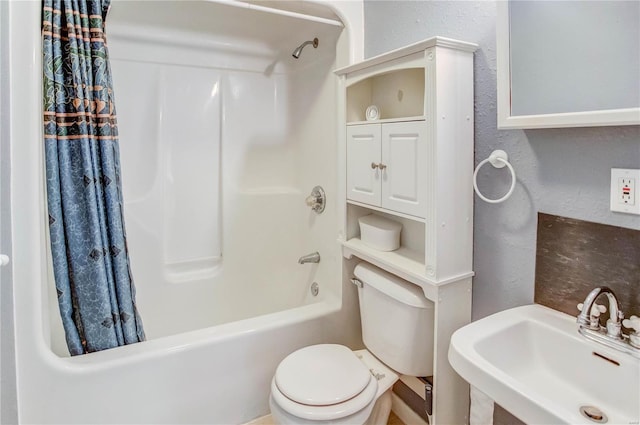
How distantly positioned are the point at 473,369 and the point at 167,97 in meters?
2.04

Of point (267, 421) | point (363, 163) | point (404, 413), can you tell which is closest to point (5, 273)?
point (267, 421)

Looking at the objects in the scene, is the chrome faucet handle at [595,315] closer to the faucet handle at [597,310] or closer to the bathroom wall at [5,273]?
the faucet handle at [597,310]

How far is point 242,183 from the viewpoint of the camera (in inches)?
97.7

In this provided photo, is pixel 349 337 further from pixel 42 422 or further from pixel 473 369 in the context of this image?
pixel 42 422

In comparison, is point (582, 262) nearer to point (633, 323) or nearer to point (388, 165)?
point (633, 323)

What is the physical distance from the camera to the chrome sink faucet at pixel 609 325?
0.97 m

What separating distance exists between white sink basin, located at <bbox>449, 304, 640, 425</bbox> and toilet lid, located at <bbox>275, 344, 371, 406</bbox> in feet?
1.47

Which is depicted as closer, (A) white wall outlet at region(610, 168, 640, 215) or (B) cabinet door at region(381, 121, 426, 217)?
(A) white wall outlet at region(610, 168, 640, 215)

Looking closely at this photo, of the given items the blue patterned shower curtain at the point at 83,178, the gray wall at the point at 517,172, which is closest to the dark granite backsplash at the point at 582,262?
the gray wall at the point at 517,172

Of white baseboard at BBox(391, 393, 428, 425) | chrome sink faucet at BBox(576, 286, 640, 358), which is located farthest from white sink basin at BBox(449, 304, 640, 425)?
white baseboard at BBox(391, 393, 428, 425)

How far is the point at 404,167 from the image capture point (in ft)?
4.75

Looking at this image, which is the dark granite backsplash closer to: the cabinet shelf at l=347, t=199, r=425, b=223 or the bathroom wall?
the cabinet shelf at l=347, t=199, r=425, b=223

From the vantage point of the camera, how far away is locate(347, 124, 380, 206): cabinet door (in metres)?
1.58

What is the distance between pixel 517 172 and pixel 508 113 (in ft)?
0.65
